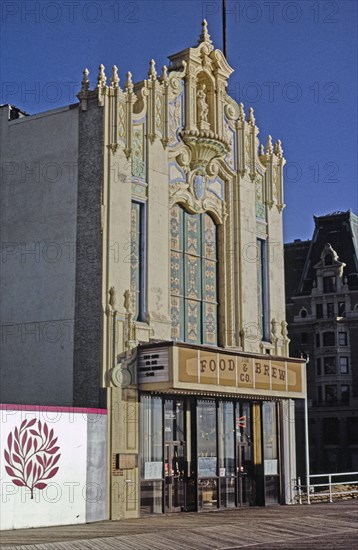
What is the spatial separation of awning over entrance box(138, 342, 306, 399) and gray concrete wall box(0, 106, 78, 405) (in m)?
2.82

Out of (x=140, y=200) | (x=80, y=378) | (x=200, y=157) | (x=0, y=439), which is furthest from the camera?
(x=200, y=157)

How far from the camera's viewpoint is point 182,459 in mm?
32500

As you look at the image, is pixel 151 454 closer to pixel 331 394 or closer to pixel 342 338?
pixel 331 394

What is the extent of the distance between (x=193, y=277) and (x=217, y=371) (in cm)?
431

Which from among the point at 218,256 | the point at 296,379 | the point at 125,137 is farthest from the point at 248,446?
the point at 125,137

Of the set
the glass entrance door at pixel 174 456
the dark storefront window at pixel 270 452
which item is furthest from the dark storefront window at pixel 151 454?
the dark storefront window at pixel 270 452

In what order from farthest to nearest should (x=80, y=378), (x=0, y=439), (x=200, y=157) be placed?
(x=200, y=157) < (x=80, y=378) < (x=0, y=439)

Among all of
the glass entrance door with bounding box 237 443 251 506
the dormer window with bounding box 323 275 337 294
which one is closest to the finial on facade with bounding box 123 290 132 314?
the glass entrance door with bounding box 237 443 251 506

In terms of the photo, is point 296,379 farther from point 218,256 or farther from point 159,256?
point 159,256

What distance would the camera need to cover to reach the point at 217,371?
32.0m

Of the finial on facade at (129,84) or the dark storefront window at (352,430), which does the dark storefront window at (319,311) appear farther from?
the finial on facade at (129,84)

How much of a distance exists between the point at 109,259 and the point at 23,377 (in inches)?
200

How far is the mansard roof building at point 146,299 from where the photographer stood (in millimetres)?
30203

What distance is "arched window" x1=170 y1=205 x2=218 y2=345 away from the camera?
33.9m
